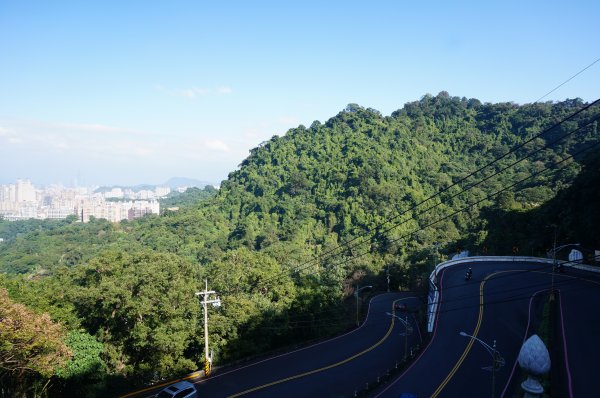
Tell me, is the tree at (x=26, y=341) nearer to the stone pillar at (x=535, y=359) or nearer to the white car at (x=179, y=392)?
the white car at (x=179, y=392)

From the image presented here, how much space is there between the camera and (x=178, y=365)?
24.6 meters

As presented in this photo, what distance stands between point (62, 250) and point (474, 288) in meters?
86.2

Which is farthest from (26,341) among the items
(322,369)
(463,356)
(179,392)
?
(463,356)

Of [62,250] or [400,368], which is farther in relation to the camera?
[62,250]

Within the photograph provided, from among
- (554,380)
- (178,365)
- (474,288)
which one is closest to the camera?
(554,380)

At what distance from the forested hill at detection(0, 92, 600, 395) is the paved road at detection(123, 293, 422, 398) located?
4.18 m

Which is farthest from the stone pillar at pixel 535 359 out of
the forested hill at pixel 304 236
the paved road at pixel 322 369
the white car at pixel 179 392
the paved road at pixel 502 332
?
the white car at pixel 179 392

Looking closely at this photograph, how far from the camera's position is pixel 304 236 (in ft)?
236

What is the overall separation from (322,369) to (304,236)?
48881mm

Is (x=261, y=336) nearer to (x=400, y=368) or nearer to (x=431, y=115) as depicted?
(x=400, y=368)

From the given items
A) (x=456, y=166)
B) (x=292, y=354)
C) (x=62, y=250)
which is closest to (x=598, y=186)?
(x=292, y=354)

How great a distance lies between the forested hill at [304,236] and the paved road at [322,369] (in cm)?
418

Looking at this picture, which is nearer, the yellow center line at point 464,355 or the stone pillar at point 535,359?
the stone pillar at point 535,359

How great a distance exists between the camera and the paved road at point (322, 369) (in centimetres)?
1961
